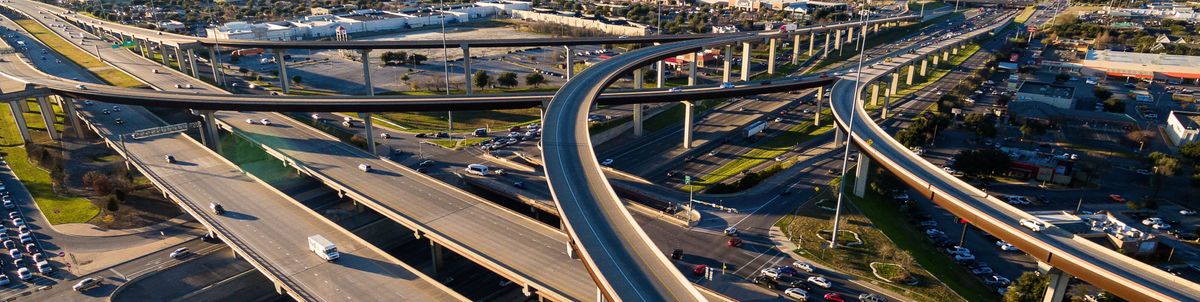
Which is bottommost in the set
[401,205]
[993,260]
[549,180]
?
[993,260]

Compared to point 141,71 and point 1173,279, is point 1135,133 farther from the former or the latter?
point 141,71

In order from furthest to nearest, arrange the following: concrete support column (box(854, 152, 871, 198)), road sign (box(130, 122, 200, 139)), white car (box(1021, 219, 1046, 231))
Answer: road sign (box(130, 122, 200, 139)) → concrete support column (box(854, 152, 871, 198)) → white car (box(1021, 219, 1046, 231))

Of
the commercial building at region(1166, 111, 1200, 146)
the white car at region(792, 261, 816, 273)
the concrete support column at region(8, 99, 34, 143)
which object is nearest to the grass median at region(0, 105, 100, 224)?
the concrete support column at region(8, 99, 34, 143)

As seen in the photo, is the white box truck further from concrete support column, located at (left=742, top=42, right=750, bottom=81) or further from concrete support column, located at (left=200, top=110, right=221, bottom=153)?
concrete support column, located at (left=742, top=42, right=750, bottom=81)

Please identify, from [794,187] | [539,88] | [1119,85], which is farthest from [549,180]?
[1119,85]

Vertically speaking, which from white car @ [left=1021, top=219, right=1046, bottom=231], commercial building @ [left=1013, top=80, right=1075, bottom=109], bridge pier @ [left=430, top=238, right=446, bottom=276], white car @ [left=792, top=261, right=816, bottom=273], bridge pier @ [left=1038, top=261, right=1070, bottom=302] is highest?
white car @ [left=1021, top=219, right=1046, bottom=231]

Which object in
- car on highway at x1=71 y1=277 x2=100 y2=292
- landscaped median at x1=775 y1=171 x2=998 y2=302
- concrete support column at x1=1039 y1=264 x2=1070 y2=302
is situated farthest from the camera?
landscaped median at x1=775 y1=171 x2=998 y2=302
